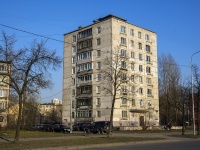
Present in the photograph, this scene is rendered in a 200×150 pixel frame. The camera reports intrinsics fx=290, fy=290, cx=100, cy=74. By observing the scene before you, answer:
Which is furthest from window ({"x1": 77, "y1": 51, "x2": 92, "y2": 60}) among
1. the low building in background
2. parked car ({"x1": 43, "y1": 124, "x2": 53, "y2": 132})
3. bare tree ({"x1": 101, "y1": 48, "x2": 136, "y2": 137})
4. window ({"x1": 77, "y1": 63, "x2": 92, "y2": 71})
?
the low building in background

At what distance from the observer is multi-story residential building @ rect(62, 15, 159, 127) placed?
203 ft

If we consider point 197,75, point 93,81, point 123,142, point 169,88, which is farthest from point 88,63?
point 123,142

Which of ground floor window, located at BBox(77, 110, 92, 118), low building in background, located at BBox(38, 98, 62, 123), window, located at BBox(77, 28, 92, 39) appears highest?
window, located at BBox(77, 28, 92, 39)

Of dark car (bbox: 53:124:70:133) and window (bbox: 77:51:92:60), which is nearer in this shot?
dark car (bbox: 53:124:70:133)

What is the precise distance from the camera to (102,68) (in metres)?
62.5

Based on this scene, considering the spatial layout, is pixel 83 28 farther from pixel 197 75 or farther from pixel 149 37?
pixel 197 75

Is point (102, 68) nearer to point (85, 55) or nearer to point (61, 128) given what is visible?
point (85, 55)

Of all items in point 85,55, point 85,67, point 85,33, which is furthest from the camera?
point 85,33

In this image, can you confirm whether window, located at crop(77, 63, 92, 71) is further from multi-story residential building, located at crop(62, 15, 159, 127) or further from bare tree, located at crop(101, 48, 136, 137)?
bare tree, located at crop(101, 48, 136, 137)

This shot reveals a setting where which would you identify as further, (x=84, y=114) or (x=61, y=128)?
(x=84, y=114)

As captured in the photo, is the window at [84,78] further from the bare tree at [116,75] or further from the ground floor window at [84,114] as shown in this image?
the ground floor window at [84,114]

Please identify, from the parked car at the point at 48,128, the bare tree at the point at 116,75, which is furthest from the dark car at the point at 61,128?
the bare tree at the point at 116,75

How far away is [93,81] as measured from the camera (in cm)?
6444

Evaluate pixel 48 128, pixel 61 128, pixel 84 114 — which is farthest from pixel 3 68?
pixel 84 114
